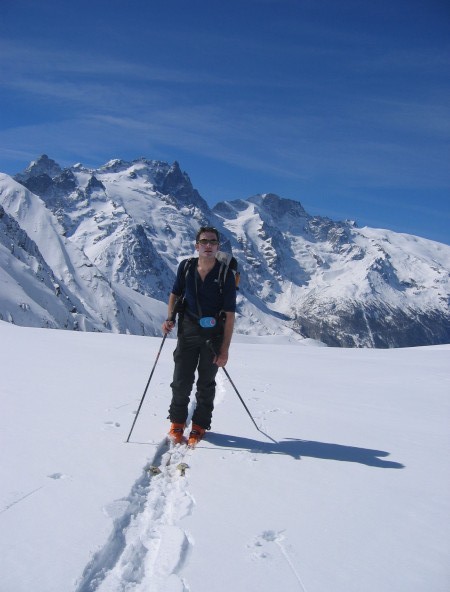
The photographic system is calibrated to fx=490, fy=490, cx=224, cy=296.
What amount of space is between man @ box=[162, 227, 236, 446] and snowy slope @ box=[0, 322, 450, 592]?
39 cm

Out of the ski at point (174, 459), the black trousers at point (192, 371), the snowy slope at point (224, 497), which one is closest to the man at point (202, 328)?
the black trousers at point (192, 371)

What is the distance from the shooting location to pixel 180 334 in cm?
718

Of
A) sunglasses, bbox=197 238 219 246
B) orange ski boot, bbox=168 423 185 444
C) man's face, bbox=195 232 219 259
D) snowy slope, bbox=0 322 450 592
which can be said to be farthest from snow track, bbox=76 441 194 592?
sunglasses, bbox=197 238 219 246

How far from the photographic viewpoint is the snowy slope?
3656mm

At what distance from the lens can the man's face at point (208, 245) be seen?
6.84 m

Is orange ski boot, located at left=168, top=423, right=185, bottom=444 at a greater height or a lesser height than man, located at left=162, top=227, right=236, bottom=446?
lesser

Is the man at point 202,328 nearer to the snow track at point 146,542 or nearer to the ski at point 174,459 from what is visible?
the ski at point 174,459

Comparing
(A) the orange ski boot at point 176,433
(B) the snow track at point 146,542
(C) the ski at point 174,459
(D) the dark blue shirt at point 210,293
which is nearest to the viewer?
(B) the snow track at point 146,542

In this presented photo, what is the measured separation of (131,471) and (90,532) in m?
1.30

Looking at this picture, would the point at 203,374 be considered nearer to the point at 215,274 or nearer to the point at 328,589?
the point at 215,274

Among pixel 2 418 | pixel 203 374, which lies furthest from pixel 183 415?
pixel 2 418

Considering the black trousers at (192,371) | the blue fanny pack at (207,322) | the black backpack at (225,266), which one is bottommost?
the black trousers at (192,371)

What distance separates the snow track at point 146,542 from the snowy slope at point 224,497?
0.01 m

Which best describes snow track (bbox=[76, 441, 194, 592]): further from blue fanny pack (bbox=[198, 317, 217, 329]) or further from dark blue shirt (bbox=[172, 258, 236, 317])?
dark blue shirt (bbox=[172, 258, 236, 317])
